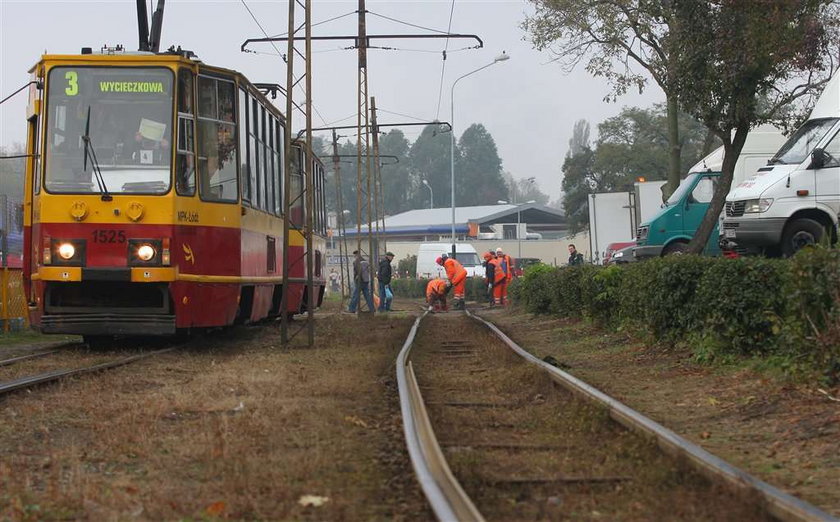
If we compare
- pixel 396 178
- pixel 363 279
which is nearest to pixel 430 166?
pixel 396 178

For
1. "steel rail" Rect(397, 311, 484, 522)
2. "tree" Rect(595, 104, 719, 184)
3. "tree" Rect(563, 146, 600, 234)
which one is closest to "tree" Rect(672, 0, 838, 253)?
"steel rail" Rect(397, 311, 484, 522)

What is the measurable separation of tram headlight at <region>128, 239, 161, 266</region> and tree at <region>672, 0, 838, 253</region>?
35.7 feet

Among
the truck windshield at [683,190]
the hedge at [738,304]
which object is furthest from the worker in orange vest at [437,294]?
the hedge at [738,304]

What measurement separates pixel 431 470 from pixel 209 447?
5.59ft

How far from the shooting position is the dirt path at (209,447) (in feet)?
16.5

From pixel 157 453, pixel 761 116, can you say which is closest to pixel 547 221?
pixel 761 116

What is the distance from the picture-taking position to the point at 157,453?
254 inches

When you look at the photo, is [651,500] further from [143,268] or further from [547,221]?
[547,221]

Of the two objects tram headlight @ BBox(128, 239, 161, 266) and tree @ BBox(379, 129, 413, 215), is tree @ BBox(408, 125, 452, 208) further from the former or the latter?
tram headlight @ BBox(128, 239, 161, 266)

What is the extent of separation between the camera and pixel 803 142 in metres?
17.2

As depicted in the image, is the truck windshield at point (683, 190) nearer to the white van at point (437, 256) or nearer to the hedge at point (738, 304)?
the hedge at point (738, 304)

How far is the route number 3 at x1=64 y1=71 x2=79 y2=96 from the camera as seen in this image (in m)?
12.9

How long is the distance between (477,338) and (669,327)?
432cm

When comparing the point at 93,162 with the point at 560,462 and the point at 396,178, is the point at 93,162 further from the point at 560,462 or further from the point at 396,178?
the point at 396,178
